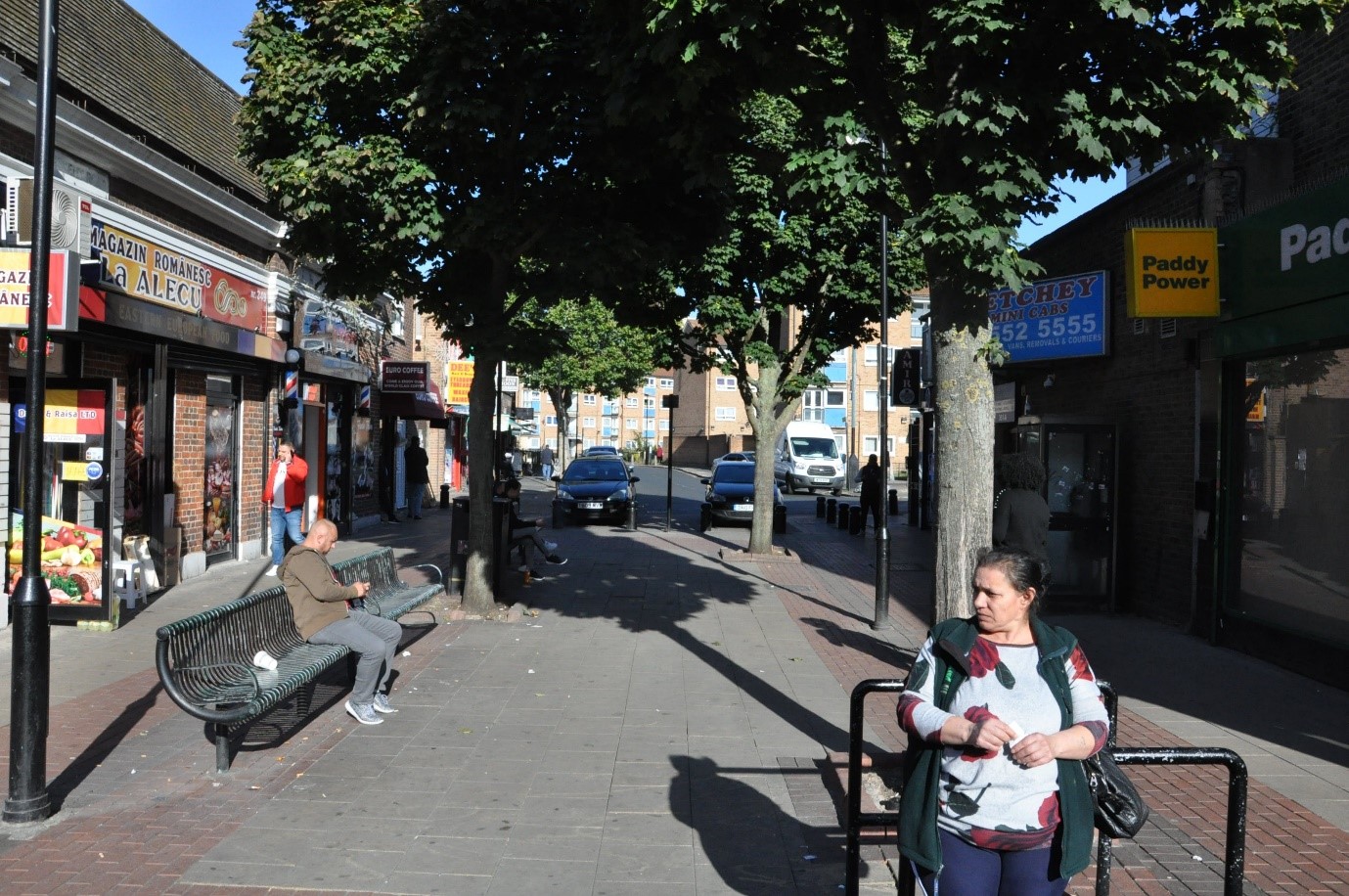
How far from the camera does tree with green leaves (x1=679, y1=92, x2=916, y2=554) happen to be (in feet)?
52.5

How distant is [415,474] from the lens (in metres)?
23.6

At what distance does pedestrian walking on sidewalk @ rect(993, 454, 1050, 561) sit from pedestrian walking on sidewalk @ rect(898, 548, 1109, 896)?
5205 mm

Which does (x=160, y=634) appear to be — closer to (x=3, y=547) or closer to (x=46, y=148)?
(x=46, y=148)

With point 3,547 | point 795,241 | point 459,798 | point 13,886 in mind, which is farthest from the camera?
point 795,241

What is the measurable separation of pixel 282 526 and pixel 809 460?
29.7 meters

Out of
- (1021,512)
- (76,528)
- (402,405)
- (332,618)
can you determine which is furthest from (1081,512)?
(402,405)

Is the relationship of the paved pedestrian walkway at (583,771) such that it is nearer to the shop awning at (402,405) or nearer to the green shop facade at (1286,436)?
the green shop facade at (1286,436)

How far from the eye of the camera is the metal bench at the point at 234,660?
5742 millimetres

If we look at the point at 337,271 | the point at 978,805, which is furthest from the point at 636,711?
the point at 337,271

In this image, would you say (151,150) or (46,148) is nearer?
(46,148)

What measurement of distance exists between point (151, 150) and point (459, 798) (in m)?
9.65

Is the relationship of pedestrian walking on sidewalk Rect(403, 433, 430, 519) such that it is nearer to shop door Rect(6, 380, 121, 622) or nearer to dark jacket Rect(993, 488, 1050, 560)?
shop door Rect(6, 380, 121, 622)

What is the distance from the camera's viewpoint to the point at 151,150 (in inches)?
483

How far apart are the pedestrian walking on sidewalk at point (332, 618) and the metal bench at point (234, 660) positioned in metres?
0.13
